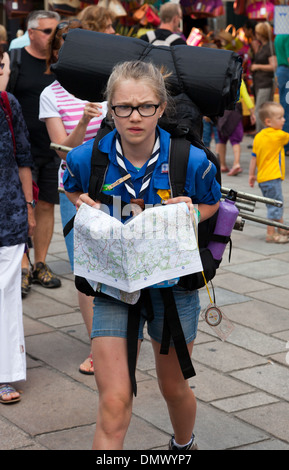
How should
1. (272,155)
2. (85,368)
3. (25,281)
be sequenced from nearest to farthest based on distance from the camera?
(85,368) < (25,281) < (272,155)

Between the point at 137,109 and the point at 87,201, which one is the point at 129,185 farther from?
the point at 137,109

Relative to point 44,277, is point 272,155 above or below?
above

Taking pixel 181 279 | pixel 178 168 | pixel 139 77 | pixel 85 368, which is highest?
pixel 139 77

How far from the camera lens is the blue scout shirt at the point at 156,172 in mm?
3039

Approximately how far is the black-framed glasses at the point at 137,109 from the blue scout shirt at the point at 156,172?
144 mm

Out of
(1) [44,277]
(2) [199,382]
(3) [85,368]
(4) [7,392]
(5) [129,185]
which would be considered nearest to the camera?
(5) [129,185]

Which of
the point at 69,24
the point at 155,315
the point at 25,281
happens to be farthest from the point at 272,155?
the point at 155,315

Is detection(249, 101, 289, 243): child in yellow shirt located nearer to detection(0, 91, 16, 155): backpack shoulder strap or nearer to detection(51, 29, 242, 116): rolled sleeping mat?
detection(0, 91, 16, 155): backpack shoulder strap

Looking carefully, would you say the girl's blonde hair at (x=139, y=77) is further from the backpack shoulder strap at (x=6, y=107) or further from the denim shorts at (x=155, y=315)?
the backpack shoulder strap at (x=6, y=107)

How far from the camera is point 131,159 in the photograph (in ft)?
10.1

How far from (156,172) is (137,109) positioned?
0.25 metres

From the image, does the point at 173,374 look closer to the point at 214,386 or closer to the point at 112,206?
the point at 112,206

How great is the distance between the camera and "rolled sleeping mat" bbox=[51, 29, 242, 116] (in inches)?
141

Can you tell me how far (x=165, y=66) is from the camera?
361cm
